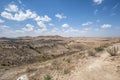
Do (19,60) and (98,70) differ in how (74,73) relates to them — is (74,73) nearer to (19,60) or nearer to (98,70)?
(98,70)

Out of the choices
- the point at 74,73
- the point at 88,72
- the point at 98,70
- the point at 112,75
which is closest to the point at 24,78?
the point at 74,73

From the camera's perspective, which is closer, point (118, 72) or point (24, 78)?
point (118, 72)

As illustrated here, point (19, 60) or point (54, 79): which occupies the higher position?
point (54, 79)

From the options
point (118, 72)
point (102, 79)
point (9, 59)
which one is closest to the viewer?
point (102, 79)

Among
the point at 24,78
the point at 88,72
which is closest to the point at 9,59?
the point at 24,78

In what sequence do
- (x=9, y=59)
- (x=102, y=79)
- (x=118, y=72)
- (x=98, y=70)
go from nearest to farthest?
(x=102, y=79) < (x=118, y=72) < (x=98, y=70) < (x=9, y=59)

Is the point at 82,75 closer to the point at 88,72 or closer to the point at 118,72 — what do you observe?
the point at 88,72

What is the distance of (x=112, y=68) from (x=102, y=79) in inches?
76.0

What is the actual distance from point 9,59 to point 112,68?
77.7ft

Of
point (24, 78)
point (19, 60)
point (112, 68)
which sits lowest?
point (19, 60)

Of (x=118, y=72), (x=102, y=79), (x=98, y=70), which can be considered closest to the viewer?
(x=102, y=79)

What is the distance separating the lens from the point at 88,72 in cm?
923

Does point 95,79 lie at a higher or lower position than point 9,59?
higher

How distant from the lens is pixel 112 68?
31.2 feet
